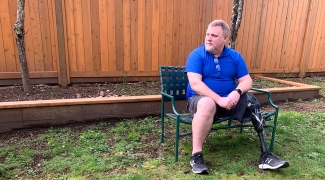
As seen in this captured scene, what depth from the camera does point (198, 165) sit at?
2.09 meters

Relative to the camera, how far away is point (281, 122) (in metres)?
3.36

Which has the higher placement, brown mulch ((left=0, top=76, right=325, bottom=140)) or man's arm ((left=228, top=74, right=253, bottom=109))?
man's arm ((left=228, top=74, right=253, bottom=109))

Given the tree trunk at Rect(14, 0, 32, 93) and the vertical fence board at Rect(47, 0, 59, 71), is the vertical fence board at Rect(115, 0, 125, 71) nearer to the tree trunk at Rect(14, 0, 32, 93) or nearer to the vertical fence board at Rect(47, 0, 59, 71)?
the vertical fence board at Rect(47, 0, 59, 71)

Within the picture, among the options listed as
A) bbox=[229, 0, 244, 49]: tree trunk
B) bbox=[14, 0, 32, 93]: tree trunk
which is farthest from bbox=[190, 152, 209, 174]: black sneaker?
bbox=[14, 0, 32, 93]: tree trunk

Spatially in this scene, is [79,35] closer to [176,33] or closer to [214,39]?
[176,33]

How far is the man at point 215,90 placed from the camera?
7.01ft

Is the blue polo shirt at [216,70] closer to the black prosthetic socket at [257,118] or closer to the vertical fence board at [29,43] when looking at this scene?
the black prosthetic socket at [257,118]

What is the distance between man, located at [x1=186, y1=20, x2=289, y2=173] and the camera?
214 centimetres

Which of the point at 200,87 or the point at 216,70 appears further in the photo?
the point at 216,70

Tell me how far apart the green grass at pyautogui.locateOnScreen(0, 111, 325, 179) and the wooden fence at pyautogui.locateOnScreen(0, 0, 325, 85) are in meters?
1.70

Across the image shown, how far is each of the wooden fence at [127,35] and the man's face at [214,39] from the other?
255 cm

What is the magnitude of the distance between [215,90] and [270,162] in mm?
826

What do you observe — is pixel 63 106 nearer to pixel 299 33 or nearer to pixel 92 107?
pixel 92 107

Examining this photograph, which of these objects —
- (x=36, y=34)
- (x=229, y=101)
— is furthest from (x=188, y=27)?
(x=229, y=101)
